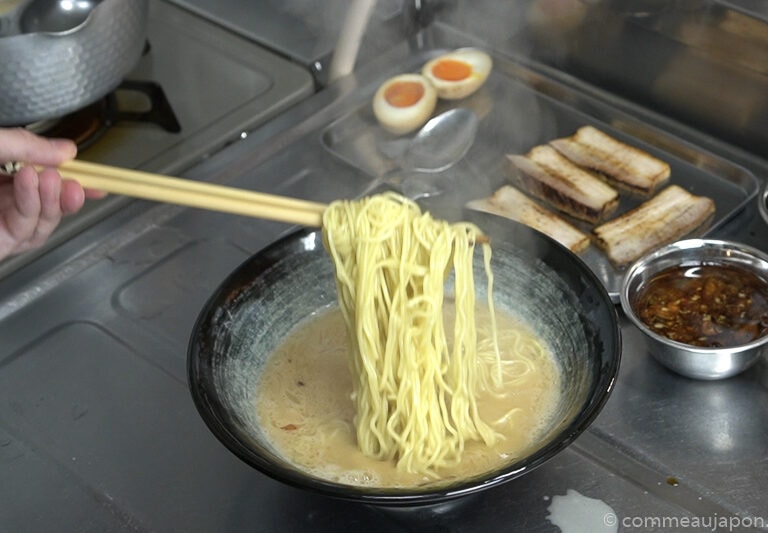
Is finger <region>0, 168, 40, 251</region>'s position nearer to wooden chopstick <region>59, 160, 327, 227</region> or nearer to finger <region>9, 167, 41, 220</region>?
finger <region>9, 167, 41, 220</region>

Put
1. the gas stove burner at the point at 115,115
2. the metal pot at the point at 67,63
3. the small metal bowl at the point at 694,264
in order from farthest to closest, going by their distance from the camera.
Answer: the gas stove burner at the point at 115,115 → the metal pot at the point at 67,63 → the small metal bowl at the point at 694,264

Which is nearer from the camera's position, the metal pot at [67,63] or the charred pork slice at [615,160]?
the metal pot at [67,63]

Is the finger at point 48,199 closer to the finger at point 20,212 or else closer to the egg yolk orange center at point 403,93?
the finger at point 20,212

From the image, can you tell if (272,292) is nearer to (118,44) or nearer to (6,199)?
(6,199)

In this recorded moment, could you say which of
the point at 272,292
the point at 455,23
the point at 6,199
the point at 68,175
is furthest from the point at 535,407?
the point at 455,23

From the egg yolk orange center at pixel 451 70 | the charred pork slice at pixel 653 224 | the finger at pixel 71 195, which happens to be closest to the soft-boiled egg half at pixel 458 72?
the egg yolk orange center at pixel 451 70
